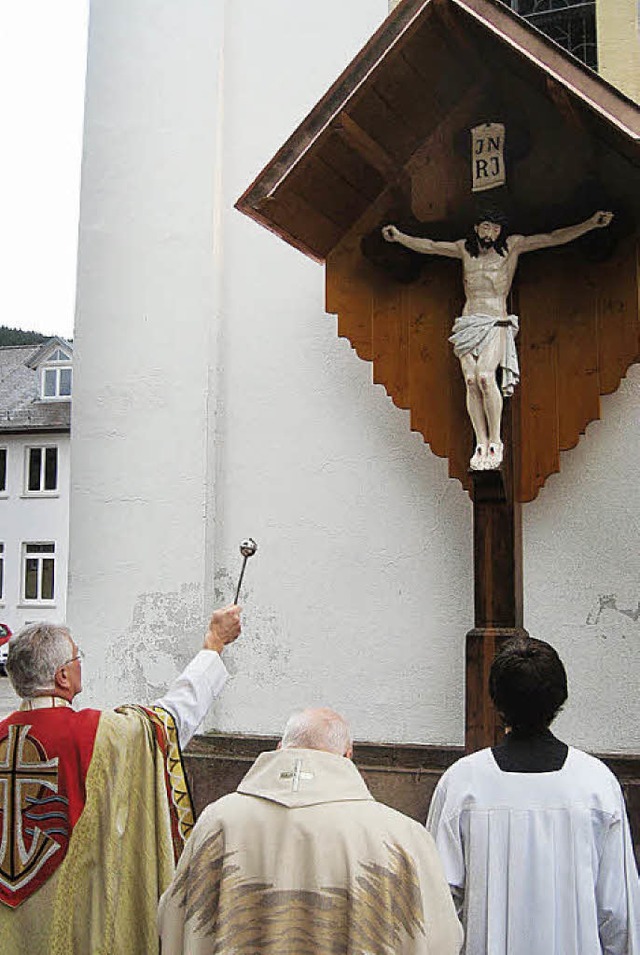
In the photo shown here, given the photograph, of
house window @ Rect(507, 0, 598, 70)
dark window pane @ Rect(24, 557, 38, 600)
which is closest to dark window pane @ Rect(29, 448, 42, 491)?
dark window pane @ Rect(24, 557, 38, 600)

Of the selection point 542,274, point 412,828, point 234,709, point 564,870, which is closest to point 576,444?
point 542,274

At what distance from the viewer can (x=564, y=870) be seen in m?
3.09

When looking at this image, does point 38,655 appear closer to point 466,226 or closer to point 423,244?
point 423,244

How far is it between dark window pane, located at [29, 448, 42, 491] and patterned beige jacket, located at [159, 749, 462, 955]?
29.6 metres

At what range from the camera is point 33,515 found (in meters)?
31.1

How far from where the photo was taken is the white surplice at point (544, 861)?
308cm

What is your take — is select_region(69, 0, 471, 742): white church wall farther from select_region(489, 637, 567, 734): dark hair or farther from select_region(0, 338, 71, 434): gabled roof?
select_region(0, 338, 71, 434): gabled roof

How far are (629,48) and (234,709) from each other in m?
4.30

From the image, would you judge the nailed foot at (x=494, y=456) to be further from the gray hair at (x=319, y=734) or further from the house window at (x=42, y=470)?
the house window at (x=42, y=470)

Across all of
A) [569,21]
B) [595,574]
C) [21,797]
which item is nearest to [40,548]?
[569,21]

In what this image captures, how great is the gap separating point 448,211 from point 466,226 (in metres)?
0.16

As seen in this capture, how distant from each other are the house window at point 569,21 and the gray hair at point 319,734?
208 inches

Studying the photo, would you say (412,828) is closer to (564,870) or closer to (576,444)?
(564,870)

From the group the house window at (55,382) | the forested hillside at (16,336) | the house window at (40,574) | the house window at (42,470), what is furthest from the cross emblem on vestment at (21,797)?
the forested hillside at (16,336)
